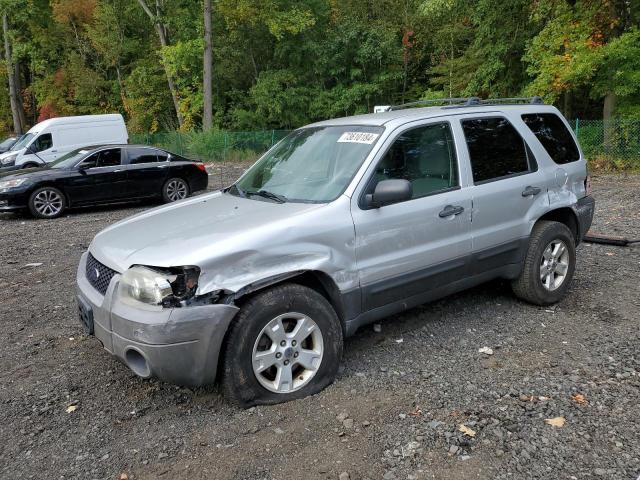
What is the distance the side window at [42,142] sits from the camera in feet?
59.1

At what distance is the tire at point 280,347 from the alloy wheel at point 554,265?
94.8 inches

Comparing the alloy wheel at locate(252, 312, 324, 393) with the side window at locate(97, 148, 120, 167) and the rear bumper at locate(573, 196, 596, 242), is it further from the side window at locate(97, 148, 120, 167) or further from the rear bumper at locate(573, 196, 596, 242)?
the side window at locate(97, 148, 120, 167)

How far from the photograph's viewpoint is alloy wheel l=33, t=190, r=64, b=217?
11.2 meters


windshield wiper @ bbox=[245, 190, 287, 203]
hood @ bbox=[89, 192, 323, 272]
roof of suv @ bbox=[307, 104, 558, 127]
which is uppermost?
roof of suv @ bbox=[307, 104, 558, 127]

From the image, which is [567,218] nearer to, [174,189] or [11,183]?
[174,189]

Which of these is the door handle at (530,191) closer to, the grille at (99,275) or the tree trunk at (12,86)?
the grille at (99,275)

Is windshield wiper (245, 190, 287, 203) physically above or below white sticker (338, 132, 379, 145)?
below

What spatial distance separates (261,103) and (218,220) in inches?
1059

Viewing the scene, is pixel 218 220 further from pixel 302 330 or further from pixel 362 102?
pixel 362 102

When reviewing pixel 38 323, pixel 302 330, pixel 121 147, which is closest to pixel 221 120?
pixel 121 147

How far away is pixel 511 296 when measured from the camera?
5.38 m

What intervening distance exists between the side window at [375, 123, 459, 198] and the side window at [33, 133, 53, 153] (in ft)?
56.0

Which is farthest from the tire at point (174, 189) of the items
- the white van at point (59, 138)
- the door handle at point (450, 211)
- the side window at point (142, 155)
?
the door handle at point (450, 211)

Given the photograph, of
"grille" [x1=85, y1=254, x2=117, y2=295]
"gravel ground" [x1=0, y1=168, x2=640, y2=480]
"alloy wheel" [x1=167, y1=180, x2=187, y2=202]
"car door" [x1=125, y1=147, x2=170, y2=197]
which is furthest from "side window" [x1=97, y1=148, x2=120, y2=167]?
"grille" [x1=85, y1=254, x2=117, y2=295]
